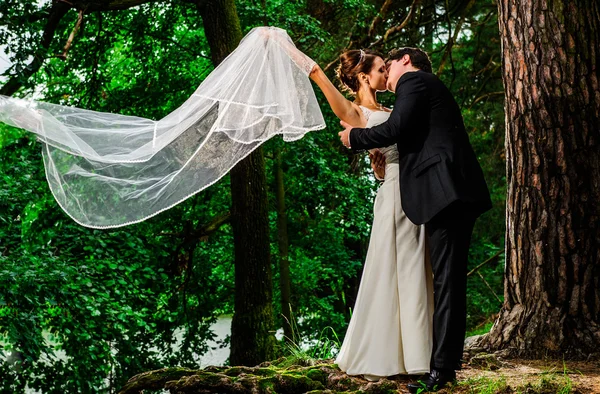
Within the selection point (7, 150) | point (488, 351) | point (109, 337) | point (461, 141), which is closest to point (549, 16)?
point (461, 141)

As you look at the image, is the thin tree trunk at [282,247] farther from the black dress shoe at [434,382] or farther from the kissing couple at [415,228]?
the black dress shoe at [434,382]

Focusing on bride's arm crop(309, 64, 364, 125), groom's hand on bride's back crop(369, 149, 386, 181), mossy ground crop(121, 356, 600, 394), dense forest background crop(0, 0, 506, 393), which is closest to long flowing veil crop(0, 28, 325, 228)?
bride's arm crop(309, 64, 364, 125)

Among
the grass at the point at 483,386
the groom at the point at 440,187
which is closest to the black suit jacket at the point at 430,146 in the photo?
the groom at the point at 440,187

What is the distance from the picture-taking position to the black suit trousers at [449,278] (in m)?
3.76

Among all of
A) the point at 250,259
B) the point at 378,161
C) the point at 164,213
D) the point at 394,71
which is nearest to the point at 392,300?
the point at 378,161

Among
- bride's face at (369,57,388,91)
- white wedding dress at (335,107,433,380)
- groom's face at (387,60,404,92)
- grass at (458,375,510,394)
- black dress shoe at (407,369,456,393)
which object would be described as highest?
bride's face at (369,57,388,91)

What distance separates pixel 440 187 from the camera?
3723 millimetres

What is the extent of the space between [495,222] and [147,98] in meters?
6.79

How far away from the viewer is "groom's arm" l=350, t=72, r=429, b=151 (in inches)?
147

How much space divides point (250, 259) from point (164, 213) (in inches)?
101

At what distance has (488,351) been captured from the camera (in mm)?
5031

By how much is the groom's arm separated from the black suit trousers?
19.0 inches

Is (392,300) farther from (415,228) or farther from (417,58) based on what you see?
(417,58)

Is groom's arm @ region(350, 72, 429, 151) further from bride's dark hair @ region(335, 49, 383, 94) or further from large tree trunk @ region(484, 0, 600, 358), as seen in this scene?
large tree trunk @ region(484, 0, 600, 358)
